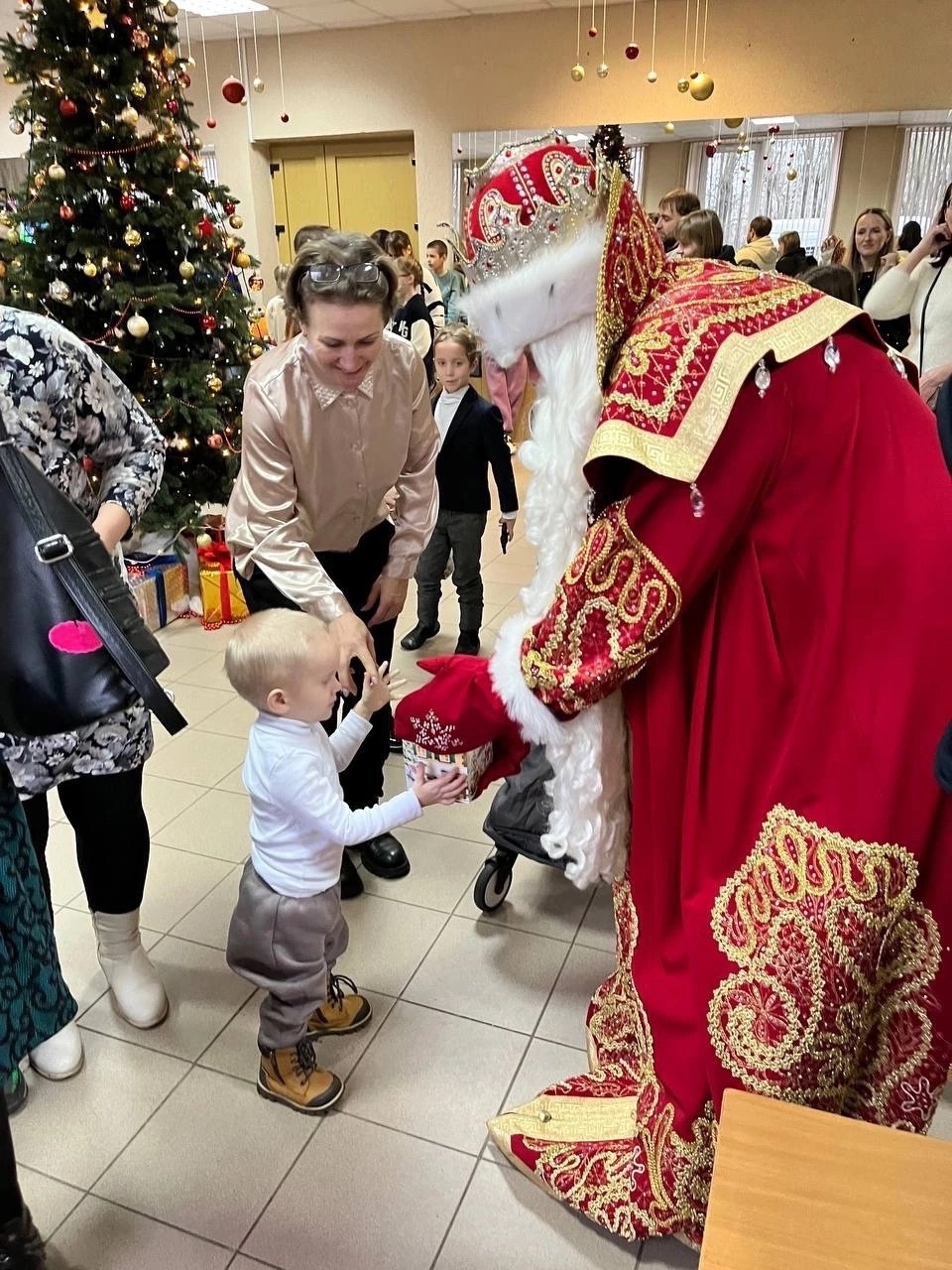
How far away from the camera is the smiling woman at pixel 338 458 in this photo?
174cm

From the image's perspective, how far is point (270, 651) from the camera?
4.80 feet

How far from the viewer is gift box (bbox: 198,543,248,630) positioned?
4000 millimetres

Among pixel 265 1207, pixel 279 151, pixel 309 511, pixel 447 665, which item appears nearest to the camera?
pixel 447 665

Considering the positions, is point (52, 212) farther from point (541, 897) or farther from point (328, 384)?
point (541, 897)

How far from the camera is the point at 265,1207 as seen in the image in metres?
1.54

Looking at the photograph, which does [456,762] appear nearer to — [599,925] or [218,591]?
[599,925]

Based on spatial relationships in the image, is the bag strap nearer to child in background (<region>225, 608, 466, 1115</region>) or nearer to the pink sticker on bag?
the pink sticker on bag

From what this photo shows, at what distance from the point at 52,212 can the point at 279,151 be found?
5237 mm

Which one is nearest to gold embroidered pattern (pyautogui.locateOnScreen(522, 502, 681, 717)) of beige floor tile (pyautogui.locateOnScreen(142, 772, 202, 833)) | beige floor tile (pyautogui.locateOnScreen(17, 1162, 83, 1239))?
beige floor tile (pyautogui.locateOnScreen(17, 1162, 83, 1239))

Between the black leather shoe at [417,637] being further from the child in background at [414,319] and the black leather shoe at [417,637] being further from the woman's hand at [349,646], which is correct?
the woman's hand at [349,646]

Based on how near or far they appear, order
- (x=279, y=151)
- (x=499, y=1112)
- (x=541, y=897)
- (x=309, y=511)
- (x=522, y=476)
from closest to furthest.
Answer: (x=499, y=1112) → (x=309, y=511) → (x=541, y=897) → (x=522, y=476) → (x=279, y=151)

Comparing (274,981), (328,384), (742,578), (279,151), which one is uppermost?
(279,151)

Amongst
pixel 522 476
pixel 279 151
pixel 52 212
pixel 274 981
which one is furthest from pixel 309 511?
pixel 279 151

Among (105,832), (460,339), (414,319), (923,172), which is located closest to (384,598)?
(105,832)
